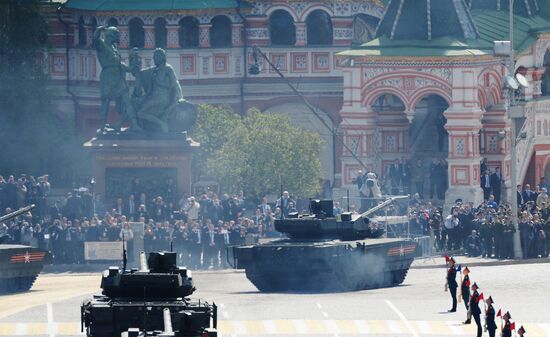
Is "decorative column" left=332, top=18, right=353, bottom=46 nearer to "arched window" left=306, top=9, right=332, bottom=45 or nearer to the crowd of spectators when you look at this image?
"arched window" left=306, top=9, right=332, bottom=45

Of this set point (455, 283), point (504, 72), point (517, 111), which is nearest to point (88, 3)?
point (504, 72)

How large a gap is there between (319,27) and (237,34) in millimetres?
3452

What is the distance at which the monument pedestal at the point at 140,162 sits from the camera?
83312 millimetres

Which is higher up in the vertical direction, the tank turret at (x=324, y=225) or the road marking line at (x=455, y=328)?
the tank turret at (x=324, y=225)

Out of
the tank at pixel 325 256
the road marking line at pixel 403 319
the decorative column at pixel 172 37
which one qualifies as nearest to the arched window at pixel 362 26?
the decorative column at pixel 172 37

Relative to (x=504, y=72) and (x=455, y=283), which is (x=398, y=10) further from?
(x=455, y=283)

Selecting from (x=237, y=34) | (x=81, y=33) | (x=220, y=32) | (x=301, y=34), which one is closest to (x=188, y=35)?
(x=220, y=32)

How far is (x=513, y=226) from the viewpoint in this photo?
77500mm

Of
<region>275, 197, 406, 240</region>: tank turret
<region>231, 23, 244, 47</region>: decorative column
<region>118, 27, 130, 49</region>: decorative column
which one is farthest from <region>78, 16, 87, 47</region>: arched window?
<region>275, 197, 406, 240</region>: tank turret

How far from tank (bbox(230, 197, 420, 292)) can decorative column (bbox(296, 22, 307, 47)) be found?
29.9m

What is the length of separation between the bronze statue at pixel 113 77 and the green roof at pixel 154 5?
16.3 meters

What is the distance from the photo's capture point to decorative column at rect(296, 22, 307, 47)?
10088 centimetres

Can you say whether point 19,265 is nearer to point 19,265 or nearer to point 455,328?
point 19,265

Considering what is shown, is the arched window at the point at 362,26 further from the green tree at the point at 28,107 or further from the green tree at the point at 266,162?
the green tree at the point at 28,107
